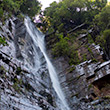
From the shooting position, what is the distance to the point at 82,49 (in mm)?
14961

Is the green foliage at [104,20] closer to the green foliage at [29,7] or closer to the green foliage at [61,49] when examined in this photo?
the green foliage at [61,49]

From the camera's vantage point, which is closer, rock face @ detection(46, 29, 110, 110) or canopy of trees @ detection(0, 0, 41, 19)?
rock face @ detection(46, 29, 110, 110)

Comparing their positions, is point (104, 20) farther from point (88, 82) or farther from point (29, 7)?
point (29, 7)

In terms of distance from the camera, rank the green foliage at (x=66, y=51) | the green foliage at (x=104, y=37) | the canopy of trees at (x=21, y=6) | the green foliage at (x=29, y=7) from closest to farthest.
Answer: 1. the canopy of trees at (x=21, y=6)
2. the green foliage at (x=104, y=37)
3. the green foliage at (x=66, y=51)
4. the green foliage at (x=29, y=7)

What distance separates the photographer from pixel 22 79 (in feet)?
29.0

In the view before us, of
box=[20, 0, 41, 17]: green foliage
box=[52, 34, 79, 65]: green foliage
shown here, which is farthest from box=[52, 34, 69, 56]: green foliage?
box=[20, 0, 41, 17]: green foliage

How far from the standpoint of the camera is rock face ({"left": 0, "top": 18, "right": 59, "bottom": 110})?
23.7 ft

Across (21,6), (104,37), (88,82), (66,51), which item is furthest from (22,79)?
(21,6)

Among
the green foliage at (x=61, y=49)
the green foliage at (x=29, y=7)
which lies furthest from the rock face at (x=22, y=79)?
the green foliage at (x=29, y=7)

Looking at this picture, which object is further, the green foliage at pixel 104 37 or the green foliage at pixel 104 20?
the green foliage at pixel 104 20

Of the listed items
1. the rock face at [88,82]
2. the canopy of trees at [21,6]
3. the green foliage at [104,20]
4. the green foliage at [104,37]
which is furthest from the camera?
the green foliage at [104,20]

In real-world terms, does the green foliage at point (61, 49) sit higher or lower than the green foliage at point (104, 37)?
higher

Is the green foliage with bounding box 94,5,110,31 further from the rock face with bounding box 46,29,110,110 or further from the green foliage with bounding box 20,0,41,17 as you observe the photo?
the green foliage with bounding box 20,0,41,17

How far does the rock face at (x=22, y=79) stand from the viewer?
23.7 feet
